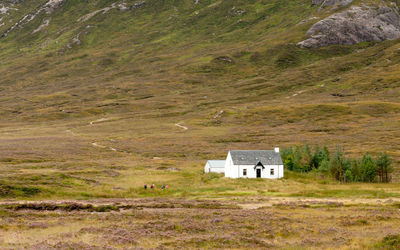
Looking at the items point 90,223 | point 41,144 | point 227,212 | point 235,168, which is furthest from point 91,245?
point 41,144

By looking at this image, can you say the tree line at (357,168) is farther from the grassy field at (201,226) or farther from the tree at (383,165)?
the grassy field at (201,226)

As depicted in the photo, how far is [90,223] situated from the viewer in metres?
41.6

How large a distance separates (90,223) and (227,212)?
15717mm

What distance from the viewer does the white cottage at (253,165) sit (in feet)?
282

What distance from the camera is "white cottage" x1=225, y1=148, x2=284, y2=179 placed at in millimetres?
86000

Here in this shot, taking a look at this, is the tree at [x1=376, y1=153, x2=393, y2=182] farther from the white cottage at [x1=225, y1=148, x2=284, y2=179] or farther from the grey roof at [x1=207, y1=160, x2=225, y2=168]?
the grey roof at [x1=207, y1=160, x2=225, y2=168]

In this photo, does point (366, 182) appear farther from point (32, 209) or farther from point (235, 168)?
point (32, 209)

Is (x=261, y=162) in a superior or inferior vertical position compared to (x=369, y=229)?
superior

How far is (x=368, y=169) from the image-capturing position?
8819cm

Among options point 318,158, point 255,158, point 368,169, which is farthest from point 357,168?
point 255,158

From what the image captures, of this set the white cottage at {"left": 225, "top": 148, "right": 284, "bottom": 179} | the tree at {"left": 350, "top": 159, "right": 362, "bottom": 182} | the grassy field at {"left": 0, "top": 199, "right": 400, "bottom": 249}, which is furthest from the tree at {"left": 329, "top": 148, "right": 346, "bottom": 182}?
the grassy field at {"left": 0, "top": 199, "right": 400, "bottom": 249}

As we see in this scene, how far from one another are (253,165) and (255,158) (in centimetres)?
173

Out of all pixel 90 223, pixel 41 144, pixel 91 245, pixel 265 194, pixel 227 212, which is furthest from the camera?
pixel 41 144

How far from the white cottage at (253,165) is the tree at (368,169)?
1794 centimetres
